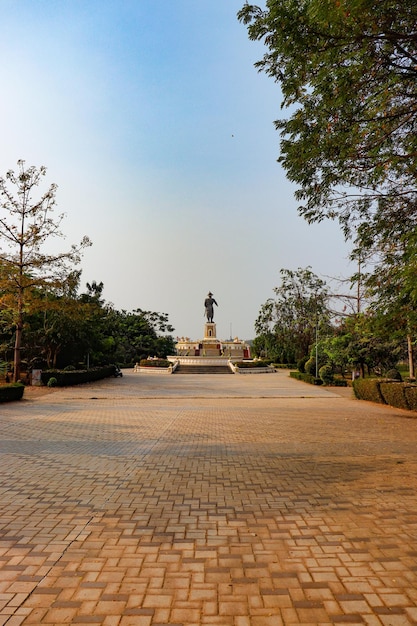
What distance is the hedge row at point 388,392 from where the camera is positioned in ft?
43.9

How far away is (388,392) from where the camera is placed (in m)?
14.8

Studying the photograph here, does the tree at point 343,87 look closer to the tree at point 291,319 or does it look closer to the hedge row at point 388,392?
the hedge row at point 388,392

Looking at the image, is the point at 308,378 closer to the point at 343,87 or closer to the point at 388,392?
the point at 388,392

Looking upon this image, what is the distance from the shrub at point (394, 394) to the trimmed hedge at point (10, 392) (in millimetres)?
13106

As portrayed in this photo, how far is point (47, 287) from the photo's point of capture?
20.9 metres

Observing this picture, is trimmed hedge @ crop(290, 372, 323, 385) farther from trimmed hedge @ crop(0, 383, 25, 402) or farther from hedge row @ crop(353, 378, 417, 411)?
trimmed hedge @ crop(0, 383, 25, 402)

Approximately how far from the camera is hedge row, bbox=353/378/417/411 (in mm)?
13391

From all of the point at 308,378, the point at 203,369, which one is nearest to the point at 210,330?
the point at 203,369

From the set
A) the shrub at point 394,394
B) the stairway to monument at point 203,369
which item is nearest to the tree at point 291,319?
the stairway to monument at point 203,369

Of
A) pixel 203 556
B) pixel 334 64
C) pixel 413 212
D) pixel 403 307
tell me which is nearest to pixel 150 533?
pixel 203 556

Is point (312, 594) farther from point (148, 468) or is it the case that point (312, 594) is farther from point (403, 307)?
point (403, 307)

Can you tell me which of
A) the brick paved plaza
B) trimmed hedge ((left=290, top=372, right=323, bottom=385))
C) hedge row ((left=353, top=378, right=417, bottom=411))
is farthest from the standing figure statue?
the brick paved plaza

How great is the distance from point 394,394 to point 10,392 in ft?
43.4

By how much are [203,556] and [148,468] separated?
113 inches
